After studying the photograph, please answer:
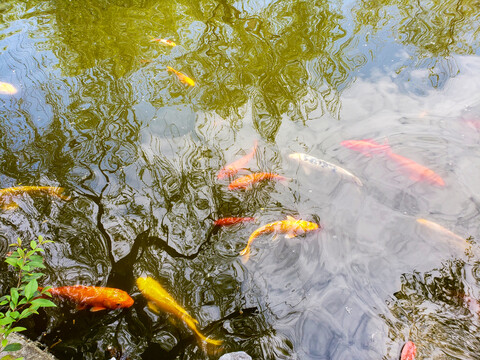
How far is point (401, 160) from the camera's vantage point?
150 inches

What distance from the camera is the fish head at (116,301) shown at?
2.88 m

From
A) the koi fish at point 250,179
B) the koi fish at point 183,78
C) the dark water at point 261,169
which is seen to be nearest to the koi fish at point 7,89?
the dark water at point 261,169

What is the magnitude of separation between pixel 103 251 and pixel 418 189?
3121 millimetres

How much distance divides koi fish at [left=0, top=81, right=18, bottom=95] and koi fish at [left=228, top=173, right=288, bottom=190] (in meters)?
3.97

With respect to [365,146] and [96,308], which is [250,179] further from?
[96,308]

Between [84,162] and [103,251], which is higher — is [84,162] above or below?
above

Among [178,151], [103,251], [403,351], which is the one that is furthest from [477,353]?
[178,151]

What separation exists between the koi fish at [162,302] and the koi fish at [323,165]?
1968mm

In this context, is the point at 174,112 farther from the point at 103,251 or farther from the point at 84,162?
the point at 103,251

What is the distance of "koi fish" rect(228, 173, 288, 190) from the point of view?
3.71 meters

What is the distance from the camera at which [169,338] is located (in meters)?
2.73

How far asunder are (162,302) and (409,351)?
1.87 metres

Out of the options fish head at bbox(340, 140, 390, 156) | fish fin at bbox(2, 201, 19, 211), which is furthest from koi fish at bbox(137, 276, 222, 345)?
fish head at bbox(340, 140, 390, 156)

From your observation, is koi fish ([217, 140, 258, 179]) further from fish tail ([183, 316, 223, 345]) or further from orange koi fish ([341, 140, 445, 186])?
fish tail ([183, 316, 223, 345])
